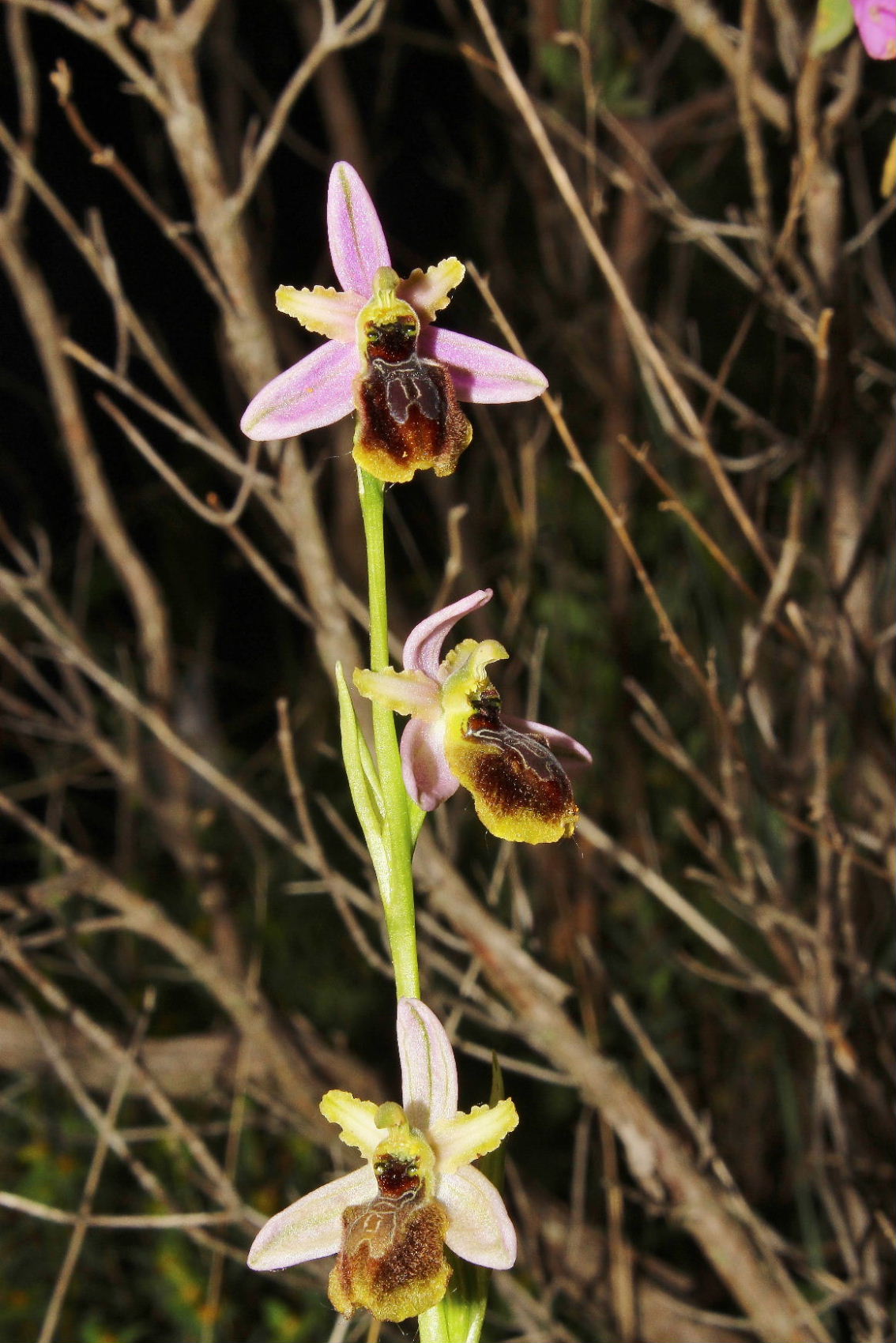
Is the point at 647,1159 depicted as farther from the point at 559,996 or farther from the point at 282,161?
the point at 282,161

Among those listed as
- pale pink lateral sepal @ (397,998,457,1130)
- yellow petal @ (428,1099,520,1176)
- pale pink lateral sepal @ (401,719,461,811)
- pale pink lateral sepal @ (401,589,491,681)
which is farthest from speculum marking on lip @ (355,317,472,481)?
yellow petal @ (428,1099,520,1176)

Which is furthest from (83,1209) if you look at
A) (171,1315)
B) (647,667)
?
(647,667)

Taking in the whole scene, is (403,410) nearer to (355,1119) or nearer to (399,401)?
(399,401)

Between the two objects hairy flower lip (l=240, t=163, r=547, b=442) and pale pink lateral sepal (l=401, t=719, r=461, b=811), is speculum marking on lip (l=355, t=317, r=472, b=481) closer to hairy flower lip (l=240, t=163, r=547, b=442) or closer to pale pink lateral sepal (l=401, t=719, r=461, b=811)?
hairy flower lip (l=240, t=163, r=547, b=442)

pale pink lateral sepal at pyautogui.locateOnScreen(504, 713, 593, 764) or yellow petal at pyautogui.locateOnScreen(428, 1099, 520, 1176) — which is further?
pale pink lateral sepal at pyautogui.locateOnScreen(504, 713, 593, 764)

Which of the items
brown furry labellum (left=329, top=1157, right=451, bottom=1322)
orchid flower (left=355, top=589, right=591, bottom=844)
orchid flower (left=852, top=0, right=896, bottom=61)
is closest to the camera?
brown furry labellum (left=329, top=1157, right=451, bottom=1322)

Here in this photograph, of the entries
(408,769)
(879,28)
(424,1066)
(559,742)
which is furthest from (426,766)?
(879,28)

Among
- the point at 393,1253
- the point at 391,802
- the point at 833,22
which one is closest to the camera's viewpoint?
the point at 393,1253

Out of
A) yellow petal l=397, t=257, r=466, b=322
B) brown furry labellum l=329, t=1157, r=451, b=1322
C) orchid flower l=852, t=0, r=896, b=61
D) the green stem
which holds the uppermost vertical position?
orchid flower l=852, t=0, r=896, b=61
